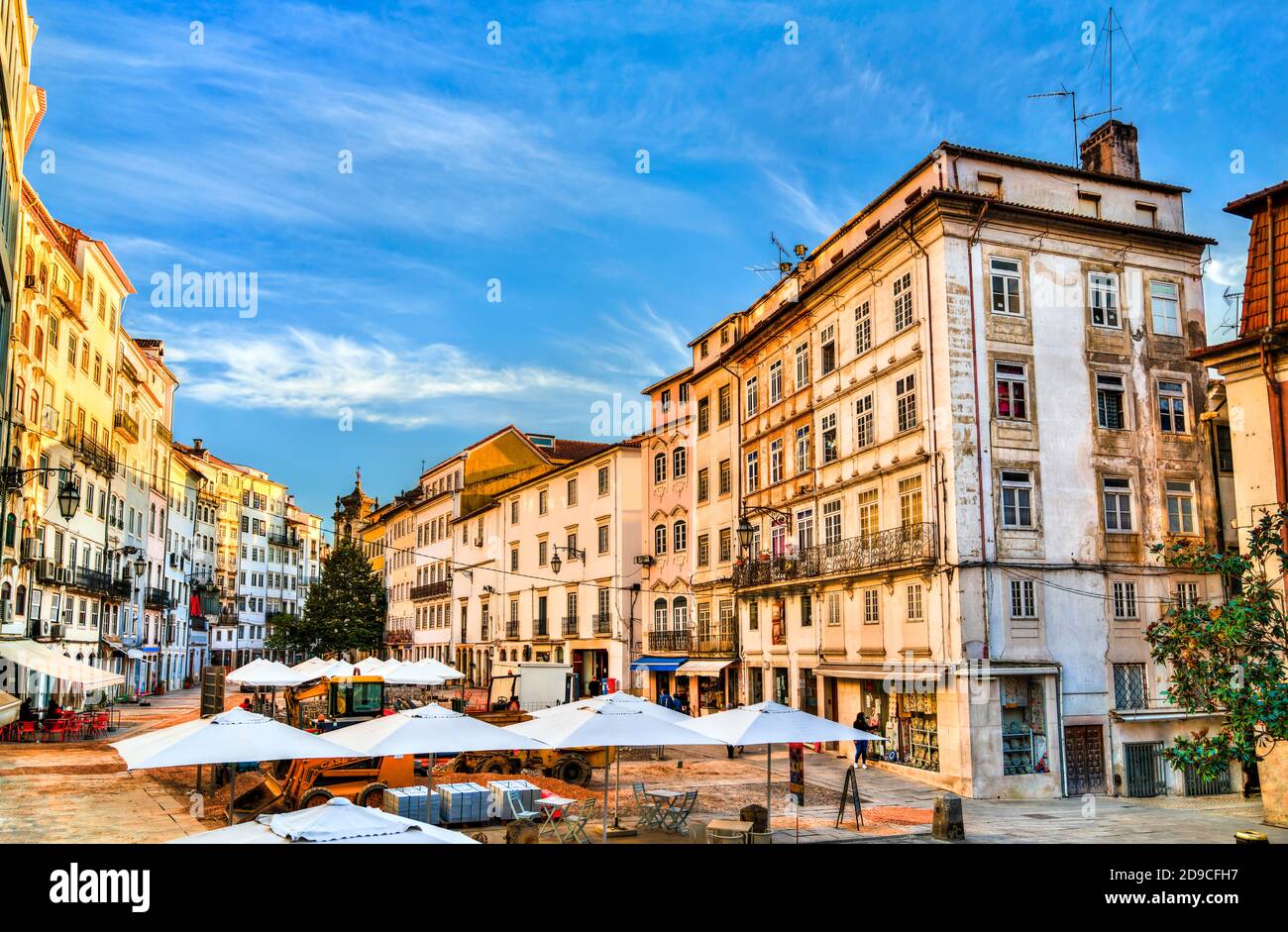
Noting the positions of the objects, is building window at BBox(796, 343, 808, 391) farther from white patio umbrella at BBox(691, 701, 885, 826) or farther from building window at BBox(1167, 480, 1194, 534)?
white patio umbrella at BBox(691, 701, 885, 826)

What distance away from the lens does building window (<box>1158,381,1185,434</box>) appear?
29.7 metres

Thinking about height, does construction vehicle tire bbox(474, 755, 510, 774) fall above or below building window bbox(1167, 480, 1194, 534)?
below

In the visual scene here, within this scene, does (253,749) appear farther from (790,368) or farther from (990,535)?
(790,368)

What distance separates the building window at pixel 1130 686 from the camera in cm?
2748

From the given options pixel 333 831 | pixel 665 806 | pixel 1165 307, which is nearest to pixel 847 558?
pixel 1165 307

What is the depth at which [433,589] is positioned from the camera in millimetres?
74125

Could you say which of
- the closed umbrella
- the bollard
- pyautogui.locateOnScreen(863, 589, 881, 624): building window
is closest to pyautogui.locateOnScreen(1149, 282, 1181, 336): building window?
pyautogui.locateOnScreen(863, 589, 881, 624): building window

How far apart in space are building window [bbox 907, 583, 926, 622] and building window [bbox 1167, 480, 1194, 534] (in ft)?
25.3

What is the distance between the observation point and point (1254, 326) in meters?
21.7

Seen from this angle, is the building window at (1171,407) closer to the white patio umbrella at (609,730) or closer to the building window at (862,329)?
the building window at (862,329)

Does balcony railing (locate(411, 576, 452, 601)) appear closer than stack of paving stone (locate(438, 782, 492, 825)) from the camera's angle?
No

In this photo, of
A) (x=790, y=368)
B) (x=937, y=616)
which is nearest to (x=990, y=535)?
(x=937, y=616)

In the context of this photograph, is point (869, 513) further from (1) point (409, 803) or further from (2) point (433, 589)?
(2) point (433, 589)
